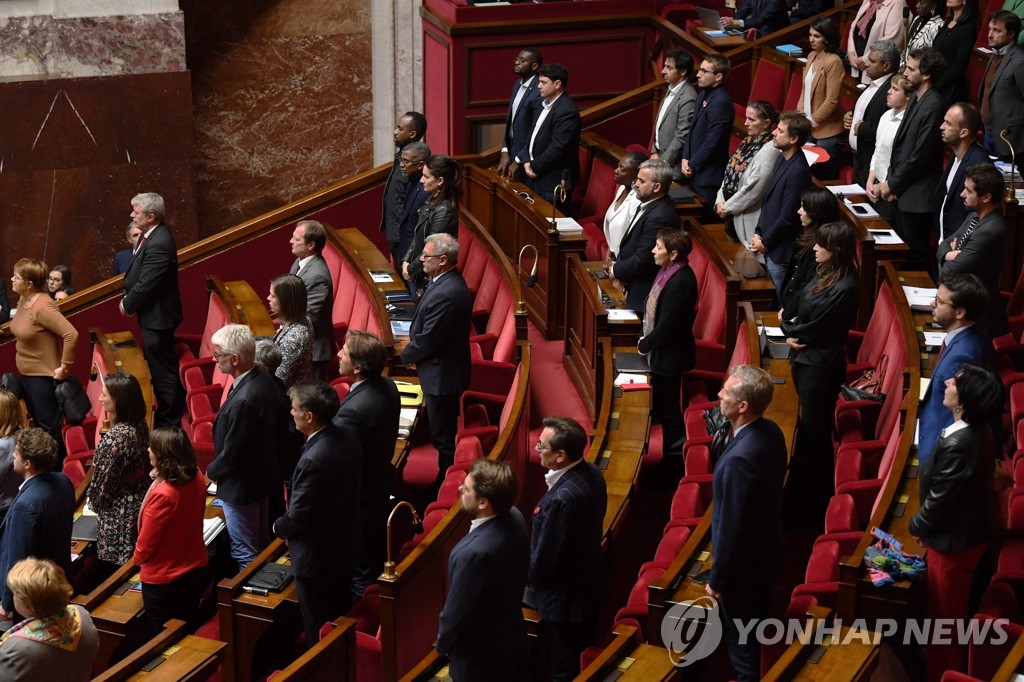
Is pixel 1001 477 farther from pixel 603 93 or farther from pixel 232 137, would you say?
pixel 232 137

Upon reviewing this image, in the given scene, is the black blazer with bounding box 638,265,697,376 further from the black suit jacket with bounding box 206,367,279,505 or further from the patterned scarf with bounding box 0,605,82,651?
the patterned scarf with bounding box 0,605,82,651

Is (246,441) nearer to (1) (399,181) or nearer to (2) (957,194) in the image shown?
(1) (399,181)

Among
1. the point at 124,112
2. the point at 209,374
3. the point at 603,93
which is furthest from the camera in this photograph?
the point at 603,93

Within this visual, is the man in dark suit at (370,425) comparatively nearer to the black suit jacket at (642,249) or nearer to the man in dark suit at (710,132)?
the black suit jacket at (642,249)

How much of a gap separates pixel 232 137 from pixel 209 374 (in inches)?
110

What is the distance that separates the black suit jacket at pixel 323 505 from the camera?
3619 mm

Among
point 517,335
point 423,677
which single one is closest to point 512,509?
point 423,677

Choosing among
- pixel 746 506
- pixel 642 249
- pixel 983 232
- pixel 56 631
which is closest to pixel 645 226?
pixel 642 249

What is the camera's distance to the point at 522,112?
6297 mm

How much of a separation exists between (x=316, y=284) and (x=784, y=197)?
1630 millimetres

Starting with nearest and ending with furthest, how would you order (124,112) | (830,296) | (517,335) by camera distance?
1. (830,296)
2. (517,335)
3. (124,112)

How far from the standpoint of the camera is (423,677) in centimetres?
336

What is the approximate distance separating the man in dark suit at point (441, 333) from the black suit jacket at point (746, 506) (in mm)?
1394

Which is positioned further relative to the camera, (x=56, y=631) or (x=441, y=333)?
(x=441, y=333)
